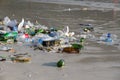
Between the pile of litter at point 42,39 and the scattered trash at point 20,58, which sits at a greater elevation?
the pile of litter at point 42,39

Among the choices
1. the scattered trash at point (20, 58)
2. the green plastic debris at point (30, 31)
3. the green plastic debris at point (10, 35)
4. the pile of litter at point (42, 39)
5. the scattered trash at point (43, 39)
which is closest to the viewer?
the scattered trash at point (20, 58)

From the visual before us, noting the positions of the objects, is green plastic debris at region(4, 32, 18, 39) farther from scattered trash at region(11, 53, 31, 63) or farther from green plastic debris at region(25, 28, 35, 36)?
scattered trash at region(11, 53, 31, 63)

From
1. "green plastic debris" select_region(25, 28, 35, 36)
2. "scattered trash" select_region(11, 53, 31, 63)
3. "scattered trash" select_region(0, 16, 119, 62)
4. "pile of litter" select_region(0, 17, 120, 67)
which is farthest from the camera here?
"green plastic debris" select_region(25, 28, 35, 36)

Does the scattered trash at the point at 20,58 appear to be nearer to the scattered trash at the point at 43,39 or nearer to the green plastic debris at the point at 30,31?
the scattered trash at the point at 43,39

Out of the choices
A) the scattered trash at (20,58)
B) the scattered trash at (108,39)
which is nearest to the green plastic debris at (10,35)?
the scattered trash at (20,58)

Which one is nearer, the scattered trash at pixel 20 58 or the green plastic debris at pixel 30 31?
the scattered trash at pixel 20 58

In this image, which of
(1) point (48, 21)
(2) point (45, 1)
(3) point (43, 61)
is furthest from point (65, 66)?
(2) point (45, 1)

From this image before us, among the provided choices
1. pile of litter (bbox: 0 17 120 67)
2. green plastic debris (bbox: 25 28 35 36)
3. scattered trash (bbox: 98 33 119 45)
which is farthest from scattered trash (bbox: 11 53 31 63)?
scattered trash (bbox: 98 33 119 45)

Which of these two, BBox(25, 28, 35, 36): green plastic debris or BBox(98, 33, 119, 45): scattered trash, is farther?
BBox(25, 28, 35, 36): green plastic debris

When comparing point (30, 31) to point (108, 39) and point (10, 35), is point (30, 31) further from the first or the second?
point (108, 39)

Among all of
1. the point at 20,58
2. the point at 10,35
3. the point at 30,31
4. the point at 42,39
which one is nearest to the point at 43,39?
the point at 42,39

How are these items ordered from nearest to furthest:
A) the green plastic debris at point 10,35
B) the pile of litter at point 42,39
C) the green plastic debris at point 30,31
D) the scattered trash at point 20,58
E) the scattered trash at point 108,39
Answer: the scattered trash at point 20,58
the pile of litter at point 42,39
the green plastic debris at point 10,35
the scattered trash at point 108,39
the green plastic debris at point 30,31

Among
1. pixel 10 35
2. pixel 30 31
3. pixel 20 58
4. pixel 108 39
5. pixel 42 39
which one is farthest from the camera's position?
pixel 30 31

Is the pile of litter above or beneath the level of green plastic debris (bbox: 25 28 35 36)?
beneath
